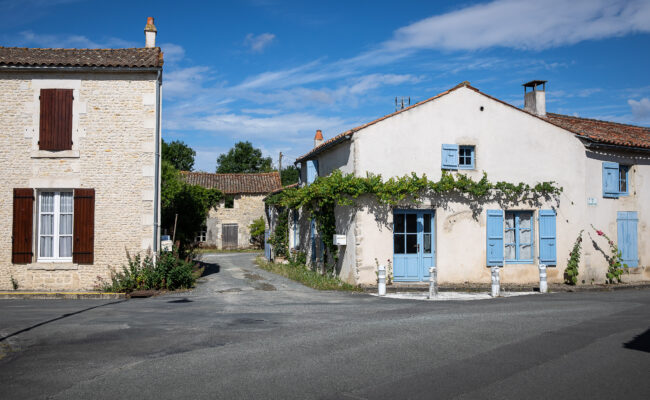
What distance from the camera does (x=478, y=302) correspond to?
1172 centimetres

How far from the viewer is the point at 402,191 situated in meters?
14.7

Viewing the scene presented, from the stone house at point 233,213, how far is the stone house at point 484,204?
19.3m

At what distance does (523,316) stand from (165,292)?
8.56 meters

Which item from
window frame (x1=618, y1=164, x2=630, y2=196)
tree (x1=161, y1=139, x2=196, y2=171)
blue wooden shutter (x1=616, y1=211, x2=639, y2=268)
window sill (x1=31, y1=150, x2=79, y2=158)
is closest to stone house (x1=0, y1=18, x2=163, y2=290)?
window sill (x1=31, y1=150, x2=79, y2=158)

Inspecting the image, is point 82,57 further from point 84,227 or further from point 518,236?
A: point 518,236

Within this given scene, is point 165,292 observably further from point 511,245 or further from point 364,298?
point 511,245

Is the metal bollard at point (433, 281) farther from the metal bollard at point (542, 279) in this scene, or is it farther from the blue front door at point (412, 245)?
the metal bollard at point (542, 279)

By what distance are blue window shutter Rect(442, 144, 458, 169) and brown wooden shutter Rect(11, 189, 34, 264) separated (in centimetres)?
1129

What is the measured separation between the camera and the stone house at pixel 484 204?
48.4 feet

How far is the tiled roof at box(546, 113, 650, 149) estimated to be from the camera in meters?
16.6

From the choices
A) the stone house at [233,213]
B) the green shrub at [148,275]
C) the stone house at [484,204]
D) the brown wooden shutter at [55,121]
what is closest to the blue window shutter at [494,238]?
the stone house at [484,204]

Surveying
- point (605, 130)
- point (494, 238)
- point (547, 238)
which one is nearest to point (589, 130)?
point (605, 130)

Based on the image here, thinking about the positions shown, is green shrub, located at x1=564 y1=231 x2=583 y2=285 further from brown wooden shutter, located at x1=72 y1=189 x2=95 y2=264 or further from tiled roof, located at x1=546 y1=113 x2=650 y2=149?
brown wooden shutter, located at x1=72 y1=189 x2=95 y2=264

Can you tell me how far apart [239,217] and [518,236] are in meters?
23.0
